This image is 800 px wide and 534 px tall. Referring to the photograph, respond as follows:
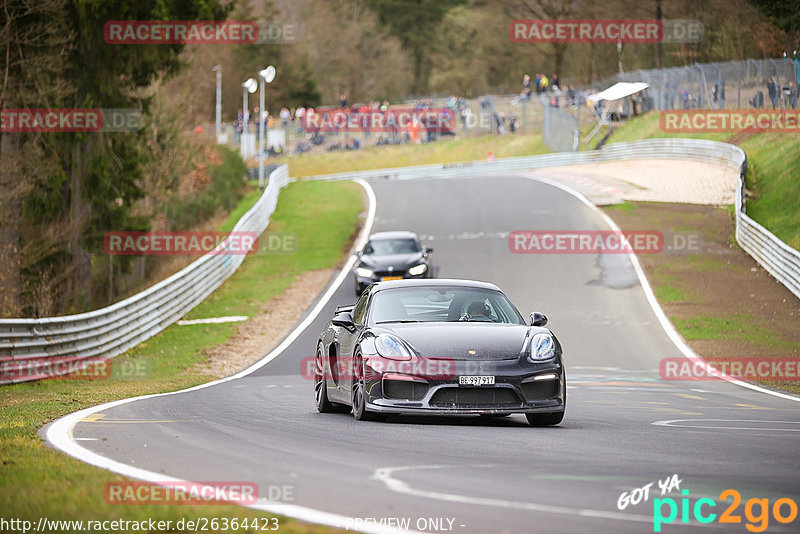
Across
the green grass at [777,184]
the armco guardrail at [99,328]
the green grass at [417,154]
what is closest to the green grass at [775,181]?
the green grass at [777,184]

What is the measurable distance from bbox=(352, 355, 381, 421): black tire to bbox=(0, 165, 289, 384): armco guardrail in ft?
27.5

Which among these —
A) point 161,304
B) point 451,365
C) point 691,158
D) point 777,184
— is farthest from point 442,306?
point 691,158

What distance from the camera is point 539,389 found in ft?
33.4

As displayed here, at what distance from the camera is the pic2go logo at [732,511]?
564 cm

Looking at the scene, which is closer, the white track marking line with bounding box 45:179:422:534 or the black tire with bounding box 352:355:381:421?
the white track marking line with bounding box 45:179:422:534

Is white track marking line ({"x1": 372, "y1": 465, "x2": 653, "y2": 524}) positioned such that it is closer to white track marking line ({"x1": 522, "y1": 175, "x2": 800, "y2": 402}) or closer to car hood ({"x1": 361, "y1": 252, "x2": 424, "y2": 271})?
white track marking line ({"x1": 522, "y1": 175, "x2": 800, "y2": 402})

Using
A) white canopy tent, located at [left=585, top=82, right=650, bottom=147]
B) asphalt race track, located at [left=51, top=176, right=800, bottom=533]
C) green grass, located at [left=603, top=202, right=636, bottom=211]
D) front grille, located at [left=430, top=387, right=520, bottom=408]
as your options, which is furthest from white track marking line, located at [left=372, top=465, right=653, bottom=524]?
white canopy tent, located at [left=585, top=82, right=650, bottom=147]

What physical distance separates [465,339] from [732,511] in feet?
15.6

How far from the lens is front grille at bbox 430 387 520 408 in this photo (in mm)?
10008

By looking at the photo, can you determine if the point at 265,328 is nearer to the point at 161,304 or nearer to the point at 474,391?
the point at 161,304

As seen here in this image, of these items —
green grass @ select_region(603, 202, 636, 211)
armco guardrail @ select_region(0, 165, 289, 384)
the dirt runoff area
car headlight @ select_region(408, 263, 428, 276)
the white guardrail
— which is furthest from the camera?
green grass @ select_region(603, 202, 636, 211)

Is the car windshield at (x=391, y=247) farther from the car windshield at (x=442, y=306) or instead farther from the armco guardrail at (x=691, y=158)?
Result: the car windshield at (x=442, y=306)

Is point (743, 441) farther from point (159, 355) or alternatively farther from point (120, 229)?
point (120, 229)

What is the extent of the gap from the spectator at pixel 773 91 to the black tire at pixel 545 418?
41.8m
